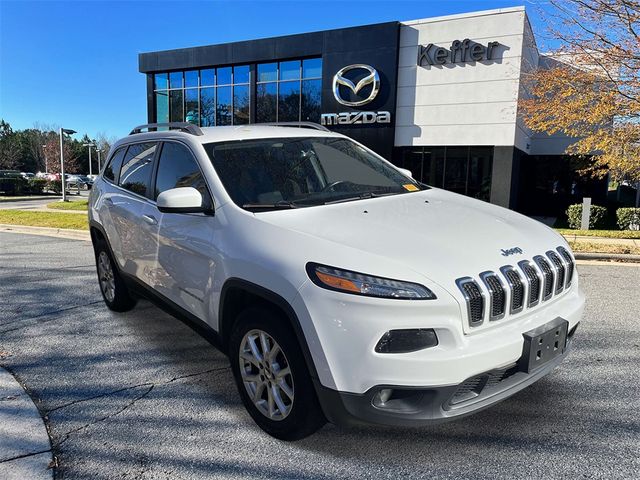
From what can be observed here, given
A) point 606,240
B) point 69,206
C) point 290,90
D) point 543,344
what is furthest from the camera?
point 290,90

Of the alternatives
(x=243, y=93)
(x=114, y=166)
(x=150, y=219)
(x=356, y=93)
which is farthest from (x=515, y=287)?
A: (x=243, y=93)

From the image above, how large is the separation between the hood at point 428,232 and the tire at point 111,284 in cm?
273

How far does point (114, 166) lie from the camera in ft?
17.2

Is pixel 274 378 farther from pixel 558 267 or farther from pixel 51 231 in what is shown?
pixel 51 231

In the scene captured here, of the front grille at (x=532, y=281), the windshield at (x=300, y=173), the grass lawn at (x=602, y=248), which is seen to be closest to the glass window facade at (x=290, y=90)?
the grass lawn at (x=602, y=248)

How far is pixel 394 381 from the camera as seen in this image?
226 cm

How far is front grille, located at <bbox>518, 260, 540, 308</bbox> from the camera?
2.60 meters

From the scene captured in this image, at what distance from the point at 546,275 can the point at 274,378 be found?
5.25ft

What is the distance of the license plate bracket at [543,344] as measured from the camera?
8.18 ft

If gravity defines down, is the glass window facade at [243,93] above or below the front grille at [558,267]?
above

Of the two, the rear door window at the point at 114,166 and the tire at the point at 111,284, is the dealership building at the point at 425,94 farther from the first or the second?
the tire at the point at 111,284

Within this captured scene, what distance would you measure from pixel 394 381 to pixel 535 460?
100 cm

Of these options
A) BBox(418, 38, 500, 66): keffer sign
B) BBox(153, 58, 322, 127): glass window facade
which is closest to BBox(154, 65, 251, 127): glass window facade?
BBox(153, 58, 322, 127): glass window facade

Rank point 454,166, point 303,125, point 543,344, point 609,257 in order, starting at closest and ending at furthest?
point 543,344, point 303,125, point 609,257, point 454,166
